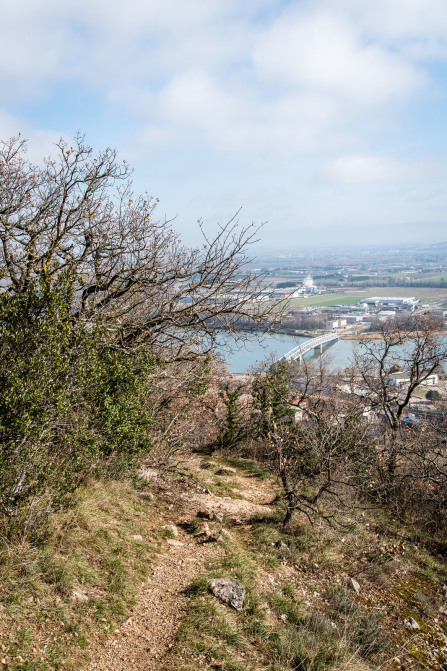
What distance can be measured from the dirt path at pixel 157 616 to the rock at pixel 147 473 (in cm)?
180

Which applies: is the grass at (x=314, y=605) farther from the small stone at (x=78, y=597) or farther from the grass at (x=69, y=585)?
the small stone at (x=78, y=597)

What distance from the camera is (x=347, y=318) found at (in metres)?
36.2

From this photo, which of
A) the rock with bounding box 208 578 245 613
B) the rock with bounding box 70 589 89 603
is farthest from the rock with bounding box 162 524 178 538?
the rock with bounding box 70 589 89 603

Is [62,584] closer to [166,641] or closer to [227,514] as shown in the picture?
[166,641]

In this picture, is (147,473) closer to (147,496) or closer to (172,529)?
(147,496)

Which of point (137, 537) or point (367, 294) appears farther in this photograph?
point (367, 294)

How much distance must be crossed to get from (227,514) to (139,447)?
177 centimetres

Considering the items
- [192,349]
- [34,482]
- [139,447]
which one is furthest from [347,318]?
[34,482]

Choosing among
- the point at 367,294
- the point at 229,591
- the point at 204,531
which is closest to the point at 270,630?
the point at 229,591

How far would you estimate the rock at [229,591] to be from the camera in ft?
13.6

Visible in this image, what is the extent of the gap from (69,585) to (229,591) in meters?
1.54

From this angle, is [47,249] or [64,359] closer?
[64,359]

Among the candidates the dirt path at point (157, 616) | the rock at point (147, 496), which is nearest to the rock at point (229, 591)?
the dirt path at point (157, 616)

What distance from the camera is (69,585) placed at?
3768 mm
